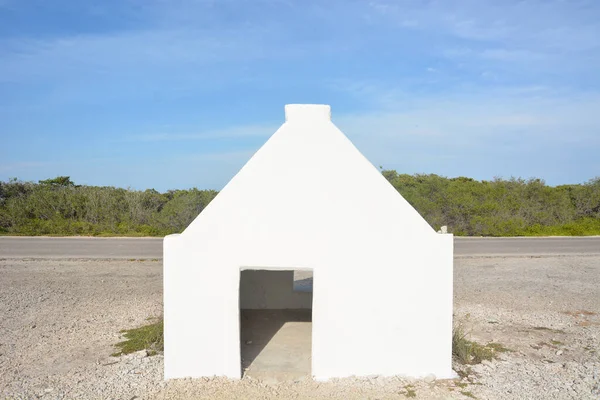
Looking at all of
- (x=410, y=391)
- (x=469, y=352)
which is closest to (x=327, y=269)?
(x=410, y=391)

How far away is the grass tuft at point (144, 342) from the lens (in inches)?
293

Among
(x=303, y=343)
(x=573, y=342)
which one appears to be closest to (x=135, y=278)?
(x=303, y=343)

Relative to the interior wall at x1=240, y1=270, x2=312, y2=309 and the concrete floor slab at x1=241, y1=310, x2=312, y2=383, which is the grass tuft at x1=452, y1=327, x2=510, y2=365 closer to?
the concrete floor slab at x1=241, y1=310, x2=312, y2=383

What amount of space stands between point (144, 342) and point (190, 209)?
1527 centimetres

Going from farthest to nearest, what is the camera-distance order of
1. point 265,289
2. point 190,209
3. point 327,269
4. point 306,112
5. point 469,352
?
point 190,209, point 265,289, point 469,352, point 306,112, point 327,269

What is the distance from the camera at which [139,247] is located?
1823cm

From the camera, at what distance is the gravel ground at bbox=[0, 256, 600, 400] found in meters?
5.92

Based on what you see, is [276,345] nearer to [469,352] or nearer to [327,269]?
[327,269]

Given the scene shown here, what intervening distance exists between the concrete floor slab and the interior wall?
20cm

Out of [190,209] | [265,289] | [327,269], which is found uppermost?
[190,209]

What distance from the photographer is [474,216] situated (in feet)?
76.5

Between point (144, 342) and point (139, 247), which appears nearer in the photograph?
point (144, 342)

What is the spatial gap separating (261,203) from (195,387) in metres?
2.33

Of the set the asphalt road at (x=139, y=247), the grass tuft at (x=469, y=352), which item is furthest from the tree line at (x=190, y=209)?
the grass tuft at (x=469, y=352)
